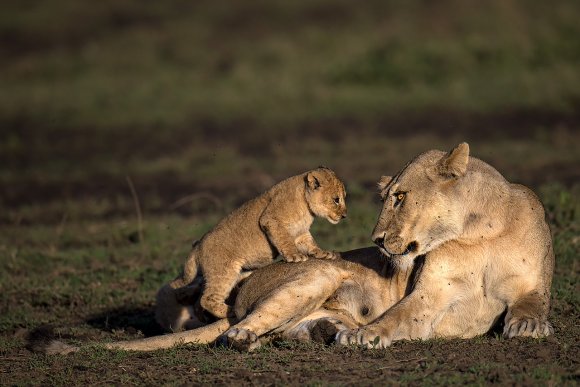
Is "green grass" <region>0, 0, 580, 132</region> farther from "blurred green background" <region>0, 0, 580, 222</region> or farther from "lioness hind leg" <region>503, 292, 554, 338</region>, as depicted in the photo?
"lioness hind leg" <region>503, 292, 554, 338</region>

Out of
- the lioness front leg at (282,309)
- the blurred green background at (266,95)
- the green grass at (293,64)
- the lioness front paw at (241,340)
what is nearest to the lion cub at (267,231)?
the lioness front leg at (282,309)

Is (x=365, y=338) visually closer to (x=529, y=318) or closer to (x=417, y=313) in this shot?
(x=417, y=313)

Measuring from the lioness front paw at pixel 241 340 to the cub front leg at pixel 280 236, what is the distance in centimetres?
74

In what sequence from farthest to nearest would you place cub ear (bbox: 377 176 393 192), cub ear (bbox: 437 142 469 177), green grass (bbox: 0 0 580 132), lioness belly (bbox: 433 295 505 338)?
green grass (bbox: 0 0 580 132), cub ear (bbox: 377 176 393 192), lioness belly (bbox: 433 295 505 338), cub ear (bbox: 437 142 469 177)

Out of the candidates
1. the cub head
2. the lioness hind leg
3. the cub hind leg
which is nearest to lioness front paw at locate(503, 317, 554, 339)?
the lioness hind leg

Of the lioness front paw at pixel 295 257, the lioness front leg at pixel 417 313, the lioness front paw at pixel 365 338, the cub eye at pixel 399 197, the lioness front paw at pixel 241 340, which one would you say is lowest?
the lioness front paw at pixel 241 340

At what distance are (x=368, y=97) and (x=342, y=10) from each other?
5645 millimetres

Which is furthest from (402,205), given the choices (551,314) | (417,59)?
(417,59)

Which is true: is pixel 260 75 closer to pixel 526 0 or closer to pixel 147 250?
pixel 526 0

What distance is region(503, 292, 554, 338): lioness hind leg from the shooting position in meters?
5.38

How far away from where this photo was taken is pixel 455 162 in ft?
18.3

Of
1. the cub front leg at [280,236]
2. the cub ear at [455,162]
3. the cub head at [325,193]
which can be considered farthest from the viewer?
the cub head at [325,193]

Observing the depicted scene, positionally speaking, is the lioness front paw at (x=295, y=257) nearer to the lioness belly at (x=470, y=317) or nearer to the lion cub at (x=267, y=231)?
the lion cub at (x=267, y=231)

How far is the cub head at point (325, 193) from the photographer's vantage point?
252 inches
